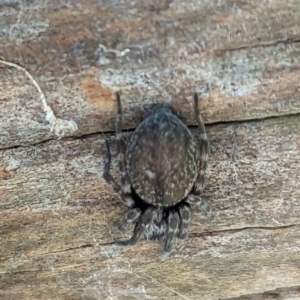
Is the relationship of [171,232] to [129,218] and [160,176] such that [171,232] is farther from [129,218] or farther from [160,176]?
[160,176]

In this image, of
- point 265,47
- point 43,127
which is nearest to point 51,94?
point 43,127

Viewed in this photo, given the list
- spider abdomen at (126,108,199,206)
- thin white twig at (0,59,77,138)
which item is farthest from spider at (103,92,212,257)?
thin white twig at (0,59,77,138)

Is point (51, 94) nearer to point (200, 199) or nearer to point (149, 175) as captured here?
point (149, 175)

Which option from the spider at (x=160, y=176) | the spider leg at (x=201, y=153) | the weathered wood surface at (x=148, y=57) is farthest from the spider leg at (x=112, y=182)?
the spider leg at (x=201, y=153)

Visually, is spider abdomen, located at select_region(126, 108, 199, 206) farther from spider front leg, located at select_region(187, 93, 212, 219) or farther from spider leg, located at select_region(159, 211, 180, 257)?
spider leg, located at select_region(159, 211, 180, 257)

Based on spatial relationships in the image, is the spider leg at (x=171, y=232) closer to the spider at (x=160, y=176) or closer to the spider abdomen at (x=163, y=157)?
the spider at (x=160, y=176)
